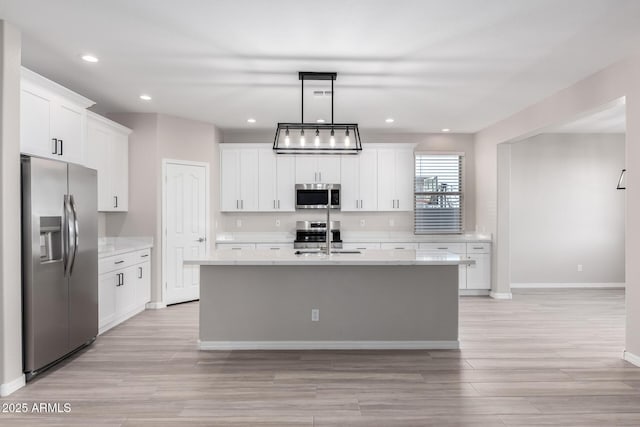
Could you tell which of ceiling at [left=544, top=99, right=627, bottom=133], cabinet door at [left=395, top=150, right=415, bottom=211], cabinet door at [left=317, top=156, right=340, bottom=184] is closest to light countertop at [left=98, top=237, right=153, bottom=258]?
cabinet door at [left=317, top=156, right=340, bottom=184]

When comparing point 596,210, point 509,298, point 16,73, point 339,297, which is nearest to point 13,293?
point 16,73

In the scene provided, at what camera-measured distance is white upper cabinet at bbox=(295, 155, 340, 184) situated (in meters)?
6.64

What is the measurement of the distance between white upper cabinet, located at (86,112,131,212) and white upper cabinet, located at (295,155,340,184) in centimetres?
259

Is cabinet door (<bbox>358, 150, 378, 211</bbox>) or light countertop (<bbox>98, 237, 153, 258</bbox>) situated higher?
cabinet door (<bbox>358, 150, 378, 211</bbox>)

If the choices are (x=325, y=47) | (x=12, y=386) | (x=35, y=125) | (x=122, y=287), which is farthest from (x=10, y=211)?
(x=325, y=47)

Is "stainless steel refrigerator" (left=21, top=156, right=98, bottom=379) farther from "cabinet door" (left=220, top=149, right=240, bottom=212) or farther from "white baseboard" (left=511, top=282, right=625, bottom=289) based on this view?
"white baseboard" (left=511, top=282, right=625, bottom=289)

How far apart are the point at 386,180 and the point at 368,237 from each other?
3.31 ft

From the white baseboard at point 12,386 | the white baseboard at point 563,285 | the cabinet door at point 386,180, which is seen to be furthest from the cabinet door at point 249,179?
the white baseboard at point 563,285

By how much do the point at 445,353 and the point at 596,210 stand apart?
16.9ft

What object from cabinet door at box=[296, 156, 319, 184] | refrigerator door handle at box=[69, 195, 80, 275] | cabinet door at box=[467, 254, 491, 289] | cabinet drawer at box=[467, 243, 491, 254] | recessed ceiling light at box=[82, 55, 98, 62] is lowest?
cabinet door at box=[467, 254, 491, 289]

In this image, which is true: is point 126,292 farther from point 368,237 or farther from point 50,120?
point 368,237

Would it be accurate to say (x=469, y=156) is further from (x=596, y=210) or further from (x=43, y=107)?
(x=43, y=107)

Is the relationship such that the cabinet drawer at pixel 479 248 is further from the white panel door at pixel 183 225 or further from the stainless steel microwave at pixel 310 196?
the white panel door at pixel 183 225

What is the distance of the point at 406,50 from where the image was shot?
343 cm
